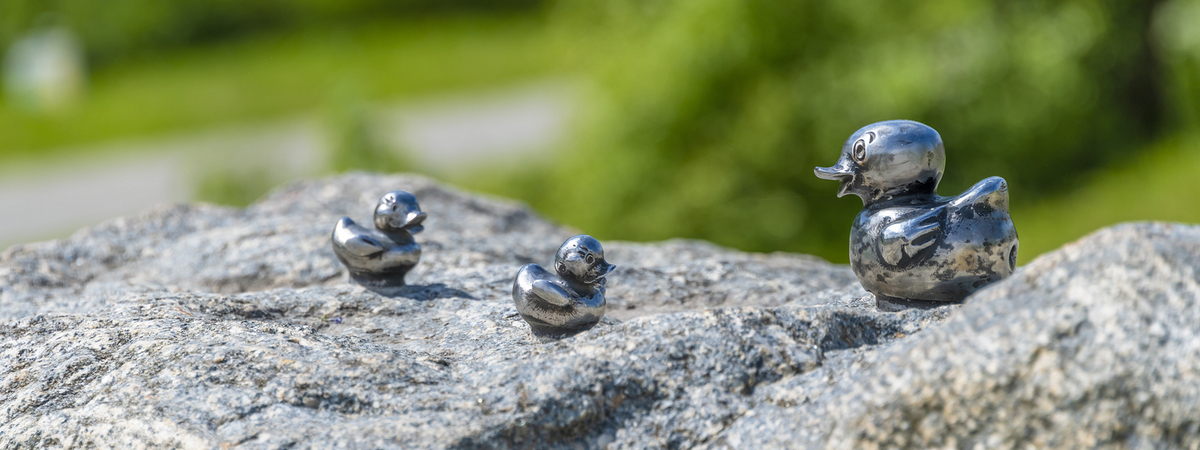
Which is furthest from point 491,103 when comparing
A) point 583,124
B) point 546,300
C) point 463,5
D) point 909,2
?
point 546,300

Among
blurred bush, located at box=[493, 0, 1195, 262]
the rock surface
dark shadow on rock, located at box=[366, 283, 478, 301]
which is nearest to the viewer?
the rock surface

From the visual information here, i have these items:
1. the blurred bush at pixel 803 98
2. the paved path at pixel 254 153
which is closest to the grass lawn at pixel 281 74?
the paved path at pixel 254 153

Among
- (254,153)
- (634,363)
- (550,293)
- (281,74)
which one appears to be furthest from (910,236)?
(281,74)

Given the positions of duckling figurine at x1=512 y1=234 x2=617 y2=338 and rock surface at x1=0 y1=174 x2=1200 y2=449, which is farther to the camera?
duckling figurine at x1=512 y1=234 x2=617 y2=338

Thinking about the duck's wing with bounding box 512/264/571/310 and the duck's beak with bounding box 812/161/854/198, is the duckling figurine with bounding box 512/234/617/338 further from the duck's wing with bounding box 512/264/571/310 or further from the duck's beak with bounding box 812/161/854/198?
the duck's beak with bounding box 812/161/854/198

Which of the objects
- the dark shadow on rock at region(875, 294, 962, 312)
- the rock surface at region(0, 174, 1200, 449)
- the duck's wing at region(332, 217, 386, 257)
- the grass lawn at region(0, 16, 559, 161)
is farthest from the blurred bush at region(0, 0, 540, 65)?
the dark shadow on rock at region(875, 294, 962, 312)

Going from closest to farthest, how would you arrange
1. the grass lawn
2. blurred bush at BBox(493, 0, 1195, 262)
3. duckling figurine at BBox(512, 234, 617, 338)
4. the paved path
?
duckling figurine at BBox(512, 234, 617, 338), blurred bush at BBox(493, 0, 1195, 262), the paved path, the grass lawn
